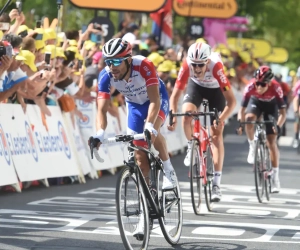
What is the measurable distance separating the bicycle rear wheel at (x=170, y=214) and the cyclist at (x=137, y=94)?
0.09 meters

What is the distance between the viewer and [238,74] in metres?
36.4

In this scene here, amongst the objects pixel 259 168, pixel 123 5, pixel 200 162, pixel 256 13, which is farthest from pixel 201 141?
pixel 256 13

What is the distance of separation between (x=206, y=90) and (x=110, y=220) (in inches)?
109

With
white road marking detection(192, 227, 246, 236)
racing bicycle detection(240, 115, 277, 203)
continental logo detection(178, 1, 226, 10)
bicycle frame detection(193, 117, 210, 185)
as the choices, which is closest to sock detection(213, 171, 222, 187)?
bicycle frame detection(193, 117, 210, 185)

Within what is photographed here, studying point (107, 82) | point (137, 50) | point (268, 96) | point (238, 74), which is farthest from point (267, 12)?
point (107, 82)

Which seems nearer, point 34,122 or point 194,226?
point 194,226

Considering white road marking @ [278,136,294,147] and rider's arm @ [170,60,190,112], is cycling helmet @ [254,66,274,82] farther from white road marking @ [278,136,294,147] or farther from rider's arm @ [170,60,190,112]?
white road marking @ [278,136,294,147]

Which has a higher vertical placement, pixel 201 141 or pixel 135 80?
pixel 135 80

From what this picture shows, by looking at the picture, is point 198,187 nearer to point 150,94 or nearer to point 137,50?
point 150,94

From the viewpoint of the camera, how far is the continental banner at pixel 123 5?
64.5ft

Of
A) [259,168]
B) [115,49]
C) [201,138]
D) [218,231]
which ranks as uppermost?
[115,49]

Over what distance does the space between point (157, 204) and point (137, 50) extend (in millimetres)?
9941

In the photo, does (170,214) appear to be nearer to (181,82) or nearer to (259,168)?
(181,82)

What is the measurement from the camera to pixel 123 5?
19969mm
